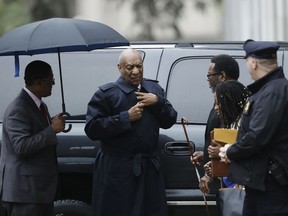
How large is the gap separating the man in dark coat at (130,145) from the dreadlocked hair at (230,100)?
1.75 feet

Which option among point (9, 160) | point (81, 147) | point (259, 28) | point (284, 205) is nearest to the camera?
point (284, 205)

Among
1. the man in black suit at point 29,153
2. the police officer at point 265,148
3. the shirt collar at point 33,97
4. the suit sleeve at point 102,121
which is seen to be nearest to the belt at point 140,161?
the suit sleeve at point 102,121

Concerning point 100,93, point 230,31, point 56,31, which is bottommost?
point 230,31

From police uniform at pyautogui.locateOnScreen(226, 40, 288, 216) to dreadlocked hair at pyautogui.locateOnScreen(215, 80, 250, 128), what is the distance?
728 millimetres

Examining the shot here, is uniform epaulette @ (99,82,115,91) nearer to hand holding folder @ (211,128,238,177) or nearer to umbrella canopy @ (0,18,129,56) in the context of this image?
umbrella canopy @ (0,18,129,56)

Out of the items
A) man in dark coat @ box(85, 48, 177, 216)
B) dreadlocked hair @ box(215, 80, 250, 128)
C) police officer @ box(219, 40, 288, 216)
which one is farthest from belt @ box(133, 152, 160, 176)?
police officer @ box(219, 40, 288, 216)

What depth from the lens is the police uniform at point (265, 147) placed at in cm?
633

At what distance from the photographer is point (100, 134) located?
24.8 feet

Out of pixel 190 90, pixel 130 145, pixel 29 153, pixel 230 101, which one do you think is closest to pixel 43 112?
pixel 29 153

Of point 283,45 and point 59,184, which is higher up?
point 283,45

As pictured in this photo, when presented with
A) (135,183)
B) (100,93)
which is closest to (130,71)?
(100,93)

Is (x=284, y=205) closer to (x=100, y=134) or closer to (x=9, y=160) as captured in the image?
(x=100, y=134)

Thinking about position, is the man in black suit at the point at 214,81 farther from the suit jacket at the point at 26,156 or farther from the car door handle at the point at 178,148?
the suit jacket at the point at 26,156

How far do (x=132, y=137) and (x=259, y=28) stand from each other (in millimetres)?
13186
